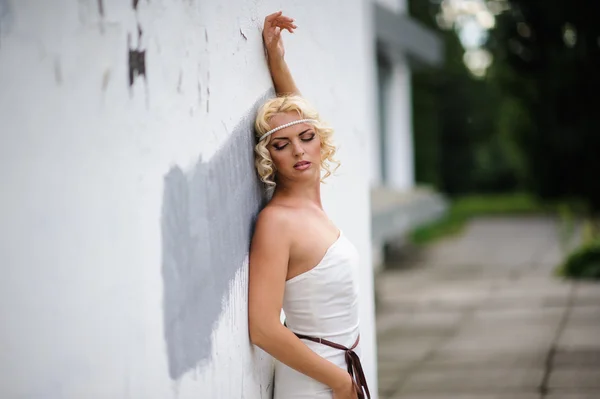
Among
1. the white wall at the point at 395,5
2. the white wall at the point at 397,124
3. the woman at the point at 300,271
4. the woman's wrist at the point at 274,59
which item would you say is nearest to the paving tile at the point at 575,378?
the woman at the point at 300,271

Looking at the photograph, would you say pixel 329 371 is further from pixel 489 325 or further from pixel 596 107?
pixel 596 107

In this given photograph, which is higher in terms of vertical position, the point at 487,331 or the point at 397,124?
the point at 397,124

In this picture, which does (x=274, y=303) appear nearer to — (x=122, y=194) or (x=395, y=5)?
(x=122, y=194)

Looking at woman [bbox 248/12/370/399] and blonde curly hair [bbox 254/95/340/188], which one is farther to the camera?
blonde curly hair [bbox 254/95/340/188]

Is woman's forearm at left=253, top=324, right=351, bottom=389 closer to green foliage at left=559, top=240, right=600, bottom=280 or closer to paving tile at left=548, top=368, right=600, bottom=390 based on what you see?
paving tile at left=548, top=368, right=600, bottom=390

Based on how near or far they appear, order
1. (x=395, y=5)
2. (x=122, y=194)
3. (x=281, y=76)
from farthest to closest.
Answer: (x=395, y=5) → (x=281, y=76) → (x=122, y=194)

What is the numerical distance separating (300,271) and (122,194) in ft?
2.43

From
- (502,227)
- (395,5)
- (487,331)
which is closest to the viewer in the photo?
(487,331)

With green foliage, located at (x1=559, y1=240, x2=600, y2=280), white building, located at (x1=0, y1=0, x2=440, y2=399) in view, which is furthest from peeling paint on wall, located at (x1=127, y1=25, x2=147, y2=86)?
green foliage, located at (x1=559, y1=240, x2=600, y2=280)

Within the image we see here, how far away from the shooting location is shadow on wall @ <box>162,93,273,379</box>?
205 centimetres

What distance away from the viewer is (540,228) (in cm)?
2192

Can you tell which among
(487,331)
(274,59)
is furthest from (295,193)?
(487,331)

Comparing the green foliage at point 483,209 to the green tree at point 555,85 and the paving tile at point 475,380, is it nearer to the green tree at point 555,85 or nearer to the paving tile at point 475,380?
the green tree at point 555,85

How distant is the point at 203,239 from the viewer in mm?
2219
